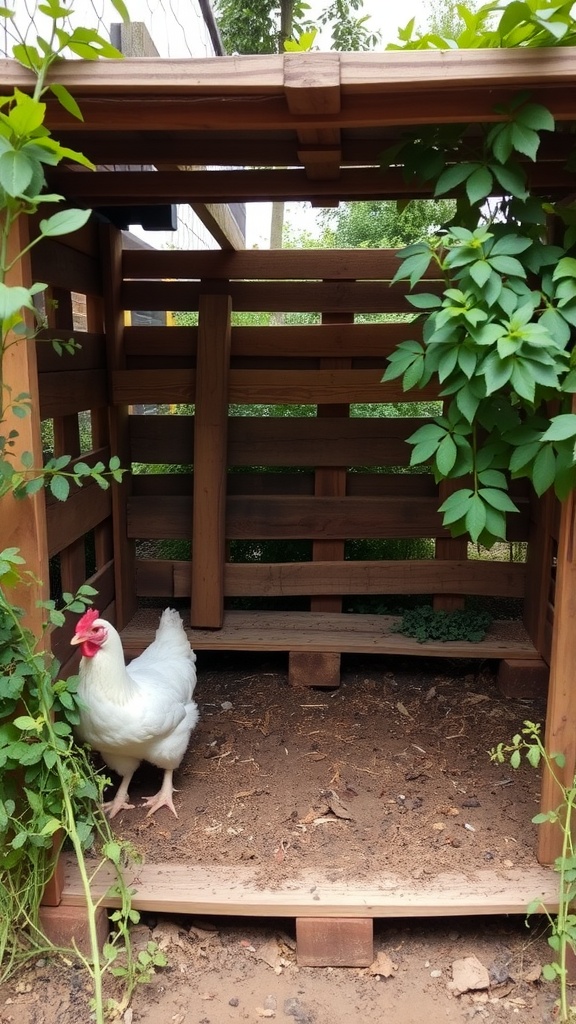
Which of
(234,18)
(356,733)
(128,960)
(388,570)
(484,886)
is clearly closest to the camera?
(128,960)

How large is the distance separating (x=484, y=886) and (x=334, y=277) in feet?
10.2

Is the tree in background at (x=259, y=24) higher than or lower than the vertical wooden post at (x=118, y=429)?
higher

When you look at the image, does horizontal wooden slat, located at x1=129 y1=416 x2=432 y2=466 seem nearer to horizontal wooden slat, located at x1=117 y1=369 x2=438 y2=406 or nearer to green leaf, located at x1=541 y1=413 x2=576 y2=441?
horizontal wooden slat, located at x1=117 y1=369 x2=438 y2=406

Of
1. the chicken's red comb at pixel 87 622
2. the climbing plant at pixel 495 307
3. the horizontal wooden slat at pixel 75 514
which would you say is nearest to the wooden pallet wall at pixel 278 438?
the horizontal wooden slat at pixel 75 514

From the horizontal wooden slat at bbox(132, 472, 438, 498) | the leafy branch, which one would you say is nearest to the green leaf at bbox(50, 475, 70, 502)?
the leafy branch

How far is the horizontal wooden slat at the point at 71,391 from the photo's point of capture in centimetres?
333

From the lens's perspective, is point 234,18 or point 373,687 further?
point 234,18

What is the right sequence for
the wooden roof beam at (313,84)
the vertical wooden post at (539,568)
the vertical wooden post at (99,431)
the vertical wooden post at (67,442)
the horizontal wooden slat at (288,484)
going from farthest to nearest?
the horizontal wooden slat at (288,484) < the vertical wooden post at (99,431) < the vertical wooden post at (539,568) < the vertical wooden post at (67,442) < the wooden roof beam at (313,84)

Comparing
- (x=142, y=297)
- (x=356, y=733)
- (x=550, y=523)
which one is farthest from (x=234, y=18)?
(x=356, y=733)

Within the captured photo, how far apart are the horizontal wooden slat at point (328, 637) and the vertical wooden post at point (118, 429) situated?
0.60 ft

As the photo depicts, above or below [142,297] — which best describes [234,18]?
above

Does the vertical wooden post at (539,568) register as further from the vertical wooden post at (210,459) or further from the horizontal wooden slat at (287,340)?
the vertical wooden post at (210,459)

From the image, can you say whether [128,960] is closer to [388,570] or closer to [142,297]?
[388,570]

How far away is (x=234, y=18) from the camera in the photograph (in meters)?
9.59
